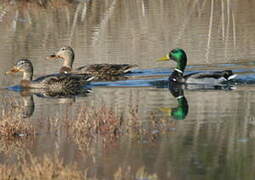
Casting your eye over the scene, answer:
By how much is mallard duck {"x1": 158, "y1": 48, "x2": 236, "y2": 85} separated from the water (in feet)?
0.86

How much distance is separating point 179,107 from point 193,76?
342cm

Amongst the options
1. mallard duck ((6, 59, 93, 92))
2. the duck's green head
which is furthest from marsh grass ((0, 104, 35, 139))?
the duck's green head

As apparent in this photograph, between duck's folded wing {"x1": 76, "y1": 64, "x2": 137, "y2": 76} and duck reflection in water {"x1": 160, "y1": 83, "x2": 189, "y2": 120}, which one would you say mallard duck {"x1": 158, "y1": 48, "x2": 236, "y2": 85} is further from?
duck's folded wing {"x1": 76, "y1": 64, "x2": 137, "y2": 76}

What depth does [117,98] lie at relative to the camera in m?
14.4

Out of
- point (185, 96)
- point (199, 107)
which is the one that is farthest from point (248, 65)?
point (199, 107)

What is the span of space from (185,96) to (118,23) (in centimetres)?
1089

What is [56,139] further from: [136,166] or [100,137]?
[136,166]

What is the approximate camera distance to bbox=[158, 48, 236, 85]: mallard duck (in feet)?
52.7

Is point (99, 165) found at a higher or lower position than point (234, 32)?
lower

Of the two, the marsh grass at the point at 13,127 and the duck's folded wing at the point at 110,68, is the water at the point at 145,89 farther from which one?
the duck's folded wing at the point at 110,68

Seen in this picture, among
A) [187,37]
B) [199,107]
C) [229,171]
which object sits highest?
[187,37]

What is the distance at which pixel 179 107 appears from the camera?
43.2ft

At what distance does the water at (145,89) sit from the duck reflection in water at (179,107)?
10cm

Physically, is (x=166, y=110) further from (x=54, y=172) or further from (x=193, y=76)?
(x=54, y=172)
